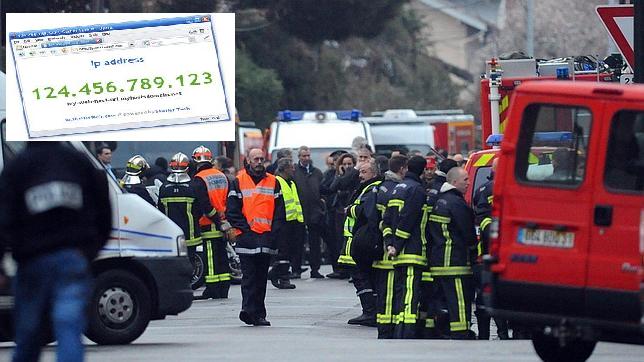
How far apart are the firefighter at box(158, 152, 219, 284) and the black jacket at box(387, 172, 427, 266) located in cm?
510

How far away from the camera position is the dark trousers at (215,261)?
1897 centimetres

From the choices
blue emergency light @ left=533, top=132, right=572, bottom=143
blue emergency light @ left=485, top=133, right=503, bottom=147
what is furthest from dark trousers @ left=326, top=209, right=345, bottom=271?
blue emergency light @ left=533, top=132, right=572, bottom=143

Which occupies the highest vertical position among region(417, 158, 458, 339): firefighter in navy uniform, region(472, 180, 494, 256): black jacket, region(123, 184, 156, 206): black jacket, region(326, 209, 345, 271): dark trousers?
region(472, 180, 494, 256): black jacket

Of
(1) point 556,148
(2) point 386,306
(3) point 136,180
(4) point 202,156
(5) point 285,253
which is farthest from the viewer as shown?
(5) point 285,253

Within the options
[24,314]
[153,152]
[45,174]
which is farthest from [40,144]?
[153,152]

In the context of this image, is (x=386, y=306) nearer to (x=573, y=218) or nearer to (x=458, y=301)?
(x=458, y=301)

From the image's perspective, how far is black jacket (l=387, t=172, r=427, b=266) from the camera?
45.8 feet

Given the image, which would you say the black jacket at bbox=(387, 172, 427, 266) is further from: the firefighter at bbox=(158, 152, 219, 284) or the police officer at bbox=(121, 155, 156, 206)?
the police officer at bbox=(121, 155, 156, 206)

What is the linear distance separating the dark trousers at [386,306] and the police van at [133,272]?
218cm

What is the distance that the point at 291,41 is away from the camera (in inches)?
1734

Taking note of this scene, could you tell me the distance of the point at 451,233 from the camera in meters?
13.8

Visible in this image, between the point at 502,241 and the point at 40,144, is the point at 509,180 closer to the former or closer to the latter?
the point at 502,241

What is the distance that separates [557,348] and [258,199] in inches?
215

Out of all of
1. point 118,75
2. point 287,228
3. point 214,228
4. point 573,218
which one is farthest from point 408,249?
point 287,228
